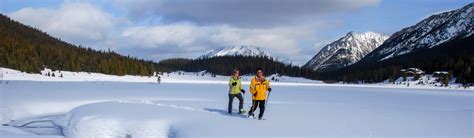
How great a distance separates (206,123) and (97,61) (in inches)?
4170

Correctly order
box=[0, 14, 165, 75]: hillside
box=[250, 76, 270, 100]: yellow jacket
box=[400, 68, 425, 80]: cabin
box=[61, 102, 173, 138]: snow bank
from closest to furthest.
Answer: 1. box=[61, 102, 173, 138]: snow bank
2. box=[250, 76, 270, 100]: yellow jacket
3. box=[0, 14, 165, 75]: hillside
4. box=[400, 68, 425, 80]: cabin

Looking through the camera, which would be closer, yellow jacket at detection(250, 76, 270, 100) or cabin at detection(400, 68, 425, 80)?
yellow jacket at detection(250, 76, 270, 100)

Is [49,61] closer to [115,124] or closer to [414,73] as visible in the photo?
[115,124]

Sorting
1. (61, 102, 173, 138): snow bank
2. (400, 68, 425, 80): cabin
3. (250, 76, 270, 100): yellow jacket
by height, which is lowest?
(61, 102, 173, 138): snow bank

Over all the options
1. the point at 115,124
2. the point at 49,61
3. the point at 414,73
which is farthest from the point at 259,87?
the point at 414,73

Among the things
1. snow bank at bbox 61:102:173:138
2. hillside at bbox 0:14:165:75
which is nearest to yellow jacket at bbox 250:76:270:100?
snow bank at bbox 61:102:173:138

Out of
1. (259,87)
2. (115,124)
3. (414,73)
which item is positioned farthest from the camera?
(414,73)

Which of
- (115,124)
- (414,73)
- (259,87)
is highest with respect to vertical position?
(414,73)

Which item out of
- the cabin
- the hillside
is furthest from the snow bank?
the cabin

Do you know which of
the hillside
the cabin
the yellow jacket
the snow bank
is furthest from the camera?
the cabin

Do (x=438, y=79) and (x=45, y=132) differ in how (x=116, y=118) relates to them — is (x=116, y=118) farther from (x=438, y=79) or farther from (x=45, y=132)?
(x=438, y=79)

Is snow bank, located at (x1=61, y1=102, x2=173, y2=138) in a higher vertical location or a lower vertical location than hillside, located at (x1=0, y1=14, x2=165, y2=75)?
lower

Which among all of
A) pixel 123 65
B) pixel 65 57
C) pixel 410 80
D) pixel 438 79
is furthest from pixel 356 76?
pixel 65 57

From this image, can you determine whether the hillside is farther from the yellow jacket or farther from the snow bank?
the yellow jacket
